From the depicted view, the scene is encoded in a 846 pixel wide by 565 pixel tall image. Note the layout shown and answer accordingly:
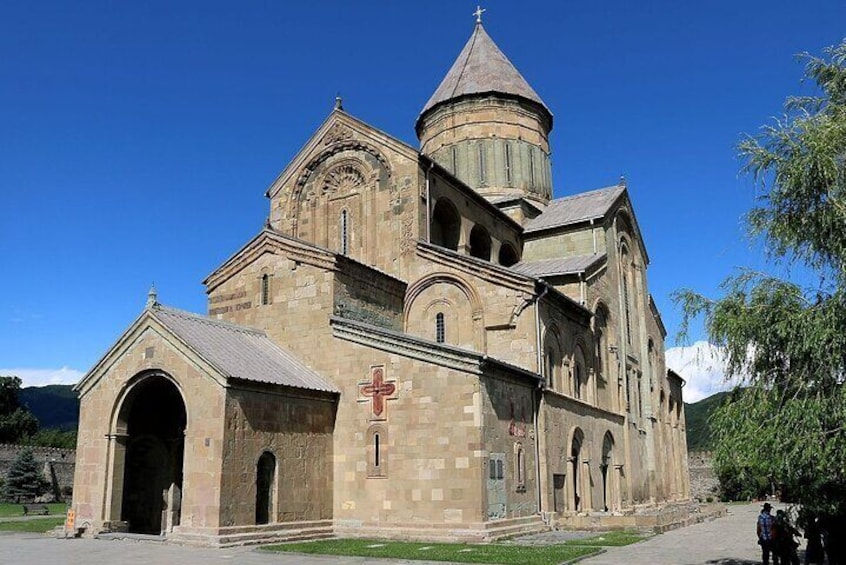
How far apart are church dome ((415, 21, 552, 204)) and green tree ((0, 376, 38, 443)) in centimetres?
4628

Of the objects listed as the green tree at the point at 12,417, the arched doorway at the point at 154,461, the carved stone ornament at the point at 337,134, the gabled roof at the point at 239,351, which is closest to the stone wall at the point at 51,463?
the arched doorway at the point at 154,461

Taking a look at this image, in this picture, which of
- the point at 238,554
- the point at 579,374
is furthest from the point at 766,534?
the point at 579,374

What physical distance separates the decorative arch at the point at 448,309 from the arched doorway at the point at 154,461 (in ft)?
26.1

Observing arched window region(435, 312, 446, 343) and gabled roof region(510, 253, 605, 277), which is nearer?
arched window region(435, 312, 446, 343)

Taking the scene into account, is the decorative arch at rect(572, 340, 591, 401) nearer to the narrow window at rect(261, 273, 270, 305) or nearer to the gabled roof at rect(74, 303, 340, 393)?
the gabled roof at rect(74, 303, 340, 393)

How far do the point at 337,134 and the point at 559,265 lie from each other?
10.1m

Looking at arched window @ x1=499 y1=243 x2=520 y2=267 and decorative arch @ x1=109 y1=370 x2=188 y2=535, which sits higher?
arched window @ x1=499 y1=243 x2=520 y2=267

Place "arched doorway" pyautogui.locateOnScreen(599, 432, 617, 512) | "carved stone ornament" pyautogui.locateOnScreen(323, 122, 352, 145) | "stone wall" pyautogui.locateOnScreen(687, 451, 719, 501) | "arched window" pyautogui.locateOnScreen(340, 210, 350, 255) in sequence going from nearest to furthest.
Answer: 1. "arched window" pyautogui.locateOnScreen(340, 210, 350, 255)
2. "arched doorway" pyautogui.locateOnScreen(599, 432, 617, 512)
3. "carved stone ornament" pyautogui.locateOnScreen(323, 122, 352, 145)
4. "stone wall" pyautogui.locateOnScreen(687, 451, 719, 501)

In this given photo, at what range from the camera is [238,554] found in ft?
50.3

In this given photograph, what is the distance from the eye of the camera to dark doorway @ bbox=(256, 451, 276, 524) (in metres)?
18.0

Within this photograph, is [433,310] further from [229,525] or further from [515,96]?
[515,96]

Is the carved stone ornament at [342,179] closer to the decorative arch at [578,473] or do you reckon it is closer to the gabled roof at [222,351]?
the gabled roof at [222,351]

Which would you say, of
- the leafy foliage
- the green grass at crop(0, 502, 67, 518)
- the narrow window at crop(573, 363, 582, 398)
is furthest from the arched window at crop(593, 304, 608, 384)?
the leafy foliage

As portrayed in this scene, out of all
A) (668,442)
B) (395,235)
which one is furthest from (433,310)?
(668,442)
